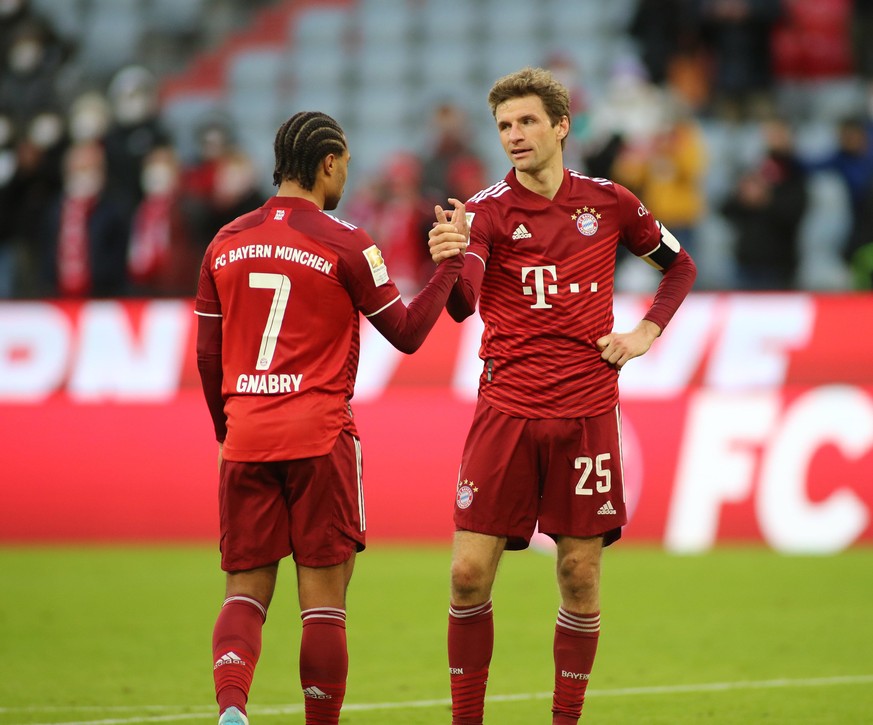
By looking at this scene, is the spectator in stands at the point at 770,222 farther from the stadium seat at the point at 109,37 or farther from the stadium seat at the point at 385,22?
the stadium seat at the point at 109,37

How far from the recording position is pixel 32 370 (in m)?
11.6

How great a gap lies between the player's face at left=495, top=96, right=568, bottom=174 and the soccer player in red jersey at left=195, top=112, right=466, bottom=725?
0.79 meters

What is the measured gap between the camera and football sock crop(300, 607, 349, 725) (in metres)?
5.12

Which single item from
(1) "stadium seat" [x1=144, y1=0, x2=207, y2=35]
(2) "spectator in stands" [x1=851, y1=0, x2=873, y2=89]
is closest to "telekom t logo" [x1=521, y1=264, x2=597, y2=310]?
(2) "spectator in stands" [x1=851, y1=0, x2=873, y2=89]

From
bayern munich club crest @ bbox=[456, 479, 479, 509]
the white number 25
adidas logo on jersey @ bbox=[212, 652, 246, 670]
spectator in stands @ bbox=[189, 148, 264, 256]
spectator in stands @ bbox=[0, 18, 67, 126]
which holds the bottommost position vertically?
adidas logo on jersey @ bbox=[212, 652, 246, 670]

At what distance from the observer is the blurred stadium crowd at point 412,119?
14.0m

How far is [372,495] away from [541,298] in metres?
5.81

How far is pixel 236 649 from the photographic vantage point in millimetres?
5047

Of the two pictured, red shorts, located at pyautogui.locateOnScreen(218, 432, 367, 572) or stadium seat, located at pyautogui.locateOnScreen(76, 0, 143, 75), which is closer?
red shorts, located at pyautogui.locateOnScreen(218, 432, 367, 572)

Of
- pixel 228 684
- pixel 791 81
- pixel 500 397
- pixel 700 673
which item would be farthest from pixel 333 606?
pixel 791 81

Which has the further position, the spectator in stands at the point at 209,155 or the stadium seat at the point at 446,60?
the stadium seat at the point at 446,60

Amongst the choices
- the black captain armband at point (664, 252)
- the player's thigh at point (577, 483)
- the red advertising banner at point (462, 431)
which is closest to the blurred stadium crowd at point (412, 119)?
the red advertising banner at point (462, 431)

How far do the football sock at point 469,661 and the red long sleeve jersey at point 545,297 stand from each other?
80 cm

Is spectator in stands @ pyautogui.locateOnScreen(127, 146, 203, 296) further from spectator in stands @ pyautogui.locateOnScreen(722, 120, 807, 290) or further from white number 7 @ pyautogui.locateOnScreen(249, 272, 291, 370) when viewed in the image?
white number 7 @ pyautogui.locateOnScreen(249, 272, 291, 370)
